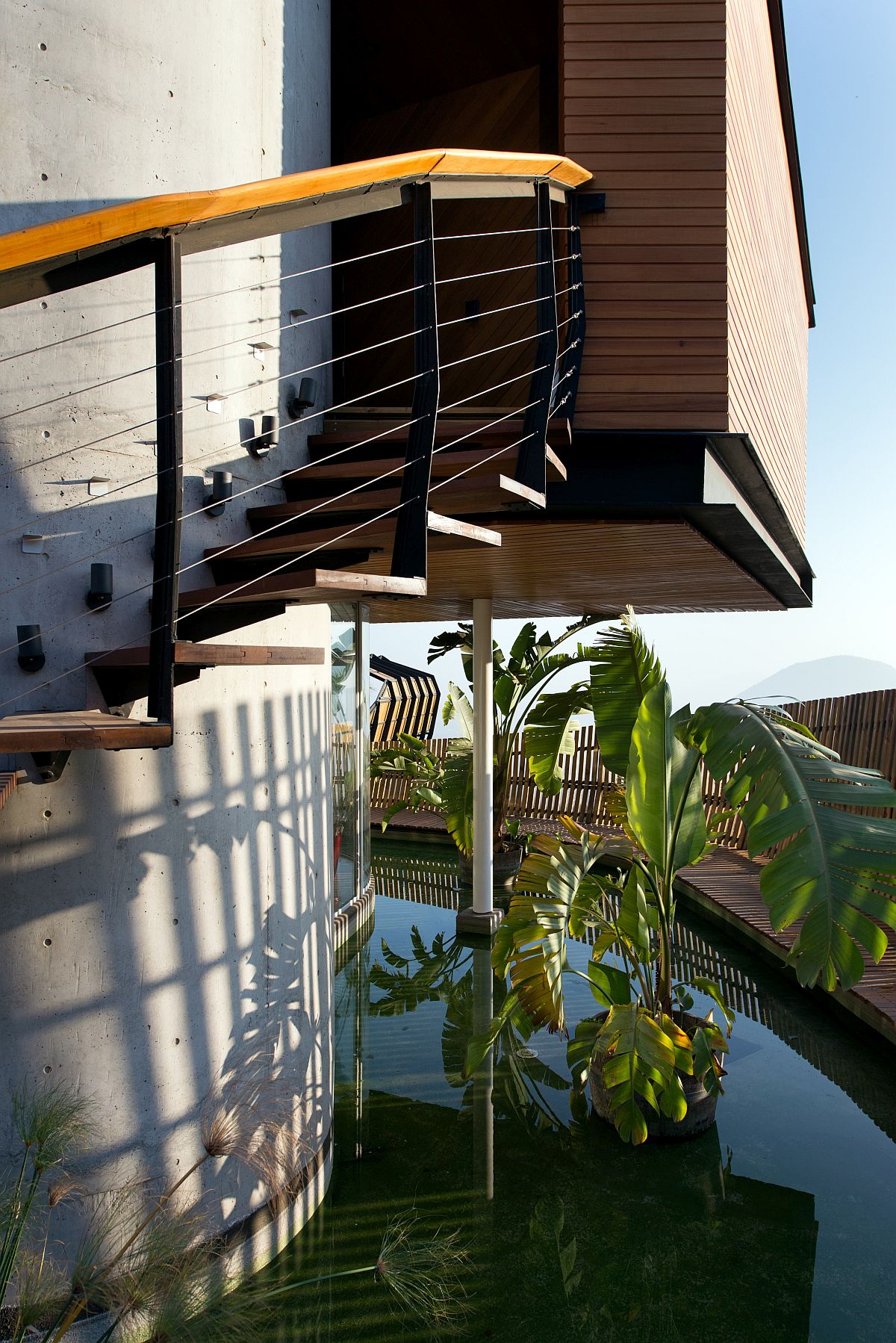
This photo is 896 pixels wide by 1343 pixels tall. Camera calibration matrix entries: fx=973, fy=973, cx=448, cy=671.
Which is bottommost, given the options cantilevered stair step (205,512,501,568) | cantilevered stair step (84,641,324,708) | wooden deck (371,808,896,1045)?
wooden deck (371,808,896,1045)

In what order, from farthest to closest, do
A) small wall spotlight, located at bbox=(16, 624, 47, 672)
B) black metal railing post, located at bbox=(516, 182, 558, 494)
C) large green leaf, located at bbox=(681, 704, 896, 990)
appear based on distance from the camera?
black metal railing post, located at bbox=(516, 182, 558, 494), large green leaf, located at bbox=(681, 704, 896, 990), small wall spotlight, located at bbox=(16, 624, 47, 672)

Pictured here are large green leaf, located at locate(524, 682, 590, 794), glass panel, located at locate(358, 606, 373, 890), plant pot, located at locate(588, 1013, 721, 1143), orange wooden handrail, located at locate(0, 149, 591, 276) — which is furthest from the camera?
glass panel, located at locate(358, 606, 373, 890)

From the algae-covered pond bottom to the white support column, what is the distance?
184cm

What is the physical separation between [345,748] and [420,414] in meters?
5.59

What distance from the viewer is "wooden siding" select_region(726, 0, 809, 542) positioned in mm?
5191

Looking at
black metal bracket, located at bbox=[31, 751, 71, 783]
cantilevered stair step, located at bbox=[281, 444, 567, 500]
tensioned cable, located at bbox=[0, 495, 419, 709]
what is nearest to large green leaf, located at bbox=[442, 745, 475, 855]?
cantilevered stair step, located at bbox=[281, 444, 567, 500]

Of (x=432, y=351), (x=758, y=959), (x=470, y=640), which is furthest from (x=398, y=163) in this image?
(x=470, y=640)

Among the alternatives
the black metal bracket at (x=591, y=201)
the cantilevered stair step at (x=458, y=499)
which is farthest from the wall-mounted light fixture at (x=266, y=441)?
the black metal bracket at (x=591, y=201)

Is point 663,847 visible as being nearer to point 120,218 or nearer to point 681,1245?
point 681,1245

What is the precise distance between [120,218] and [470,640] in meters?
8.48

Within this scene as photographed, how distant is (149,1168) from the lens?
3.27 metres

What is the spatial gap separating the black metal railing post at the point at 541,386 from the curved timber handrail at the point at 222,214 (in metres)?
0.59

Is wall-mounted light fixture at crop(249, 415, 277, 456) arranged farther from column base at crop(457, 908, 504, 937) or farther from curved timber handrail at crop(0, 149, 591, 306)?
column base at crop(457, 908, 504, 937)

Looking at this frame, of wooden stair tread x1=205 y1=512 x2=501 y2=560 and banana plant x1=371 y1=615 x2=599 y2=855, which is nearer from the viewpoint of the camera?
wooden stair tread x1=205 y1=512 x2=501 y2=560
